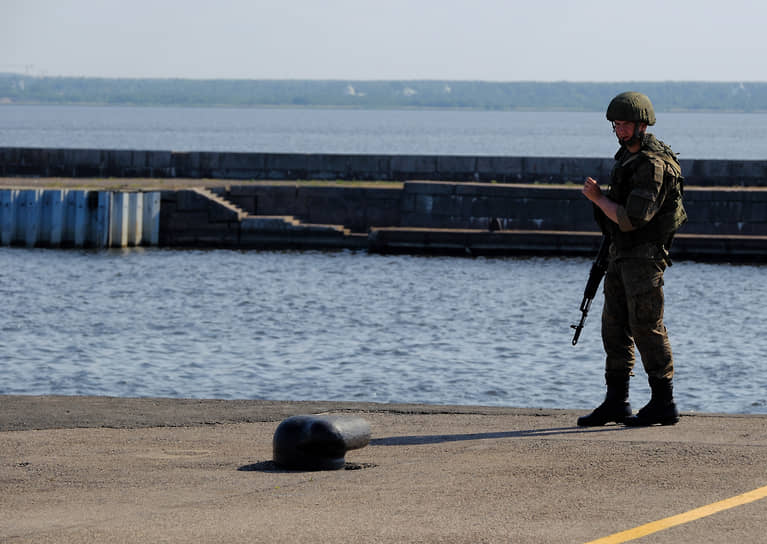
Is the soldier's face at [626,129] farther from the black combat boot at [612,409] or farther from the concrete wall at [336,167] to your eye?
the concrete wall at [336,167]

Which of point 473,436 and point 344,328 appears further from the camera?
point 344,328

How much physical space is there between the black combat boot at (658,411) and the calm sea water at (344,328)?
4.97 m

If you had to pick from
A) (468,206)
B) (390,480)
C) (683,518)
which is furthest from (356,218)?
(683,518)

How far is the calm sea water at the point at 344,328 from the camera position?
14.2 m

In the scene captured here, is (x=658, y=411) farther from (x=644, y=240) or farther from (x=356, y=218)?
(x=356, y=218)

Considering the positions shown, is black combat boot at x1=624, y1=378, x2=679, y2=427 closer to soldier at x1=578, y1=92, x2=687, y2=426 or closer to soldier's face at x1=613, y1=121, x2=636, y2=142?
soldier at x1=578, y1=92, x2=687, y2=426

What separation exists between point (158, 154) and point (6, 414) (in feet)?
91.6

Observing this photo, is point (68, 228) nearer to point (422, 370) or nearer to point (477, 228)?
point (477, 228)

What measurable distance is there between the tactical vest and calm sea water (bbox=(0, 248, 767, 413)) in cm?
547

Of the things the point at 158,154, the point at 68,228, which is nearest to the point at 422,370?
the point at 68,228

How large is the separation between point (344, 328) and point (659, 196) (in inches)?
481

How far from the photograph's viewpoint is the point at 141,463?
730cm

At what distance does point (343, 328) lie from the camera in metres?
19.7

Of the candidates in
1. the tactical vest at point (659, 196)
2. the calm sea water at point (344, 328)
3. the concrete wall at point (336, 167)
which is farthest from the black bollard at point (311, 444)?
the concrete wall at point (336, 167)
